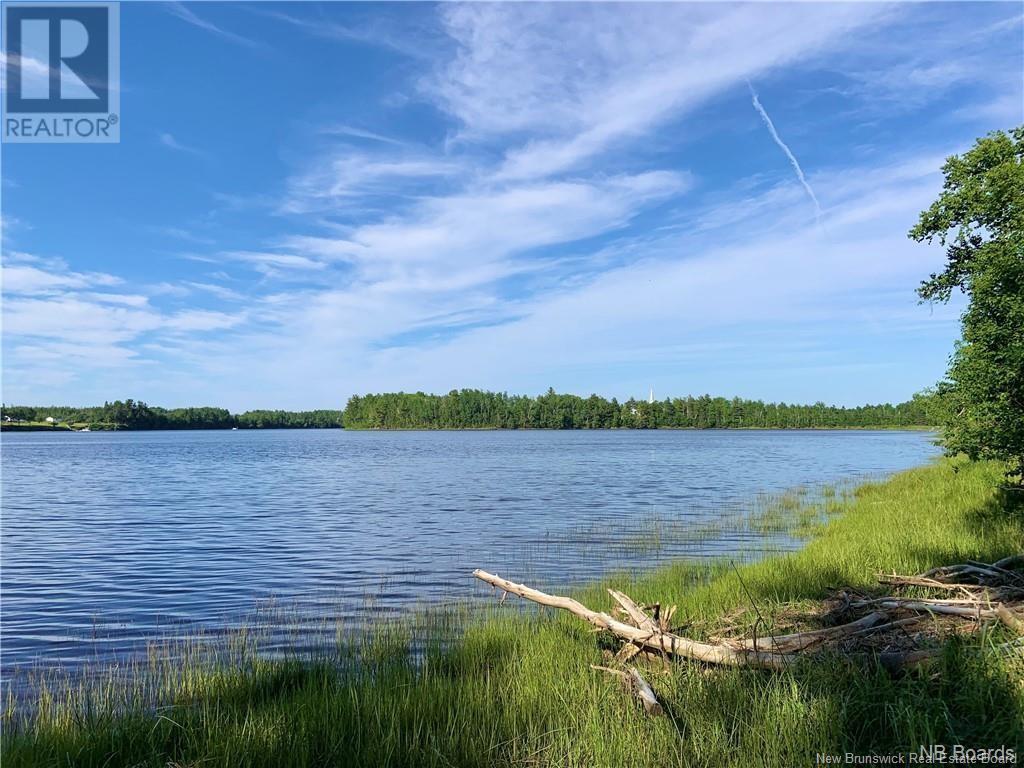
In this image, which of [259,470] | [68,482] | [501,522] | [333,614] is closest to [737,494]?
[501,522]

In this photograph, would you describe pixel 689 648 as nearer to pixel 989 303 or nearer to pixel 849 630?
pixel 849 630

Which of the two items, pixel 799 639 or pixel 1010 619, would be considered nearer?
pixel 1010 619

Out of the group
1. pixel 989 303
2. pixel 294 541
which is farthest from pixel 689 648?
pixel 294 541

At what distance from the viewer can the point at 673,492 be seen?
3625cm

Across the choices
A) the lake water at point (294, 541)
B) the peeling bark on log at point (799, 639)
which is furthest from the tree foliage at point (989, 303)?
the peeling bark on log at point (799, 639)

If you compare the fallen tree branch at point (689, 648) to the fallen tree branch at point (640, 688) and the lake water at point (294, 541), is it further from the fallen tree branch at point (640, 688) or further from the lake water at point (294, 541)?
→ the lake water at point (294, 541)

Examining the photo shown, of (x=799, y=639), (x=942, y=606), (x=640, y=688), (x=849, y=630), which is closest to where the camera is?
(x=640, y=688)

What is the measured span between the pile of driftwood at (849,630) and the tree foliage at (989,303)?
728 centimetres

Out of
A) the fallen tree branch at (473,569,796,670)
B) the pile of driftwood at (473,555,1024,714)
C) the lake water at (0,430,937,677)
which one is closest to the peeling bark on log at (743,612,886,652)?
the pile of driftwood at (473,555,1024,714)

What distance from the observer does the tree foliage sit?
1452 cm

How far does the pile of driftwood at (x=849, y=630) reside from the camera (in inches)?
266

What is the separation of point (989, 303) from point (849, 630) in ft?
38.1

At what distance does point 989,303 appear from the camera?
1497 cm

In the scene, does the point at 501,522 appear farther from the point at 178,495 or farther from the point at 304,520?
the point at 178,495
